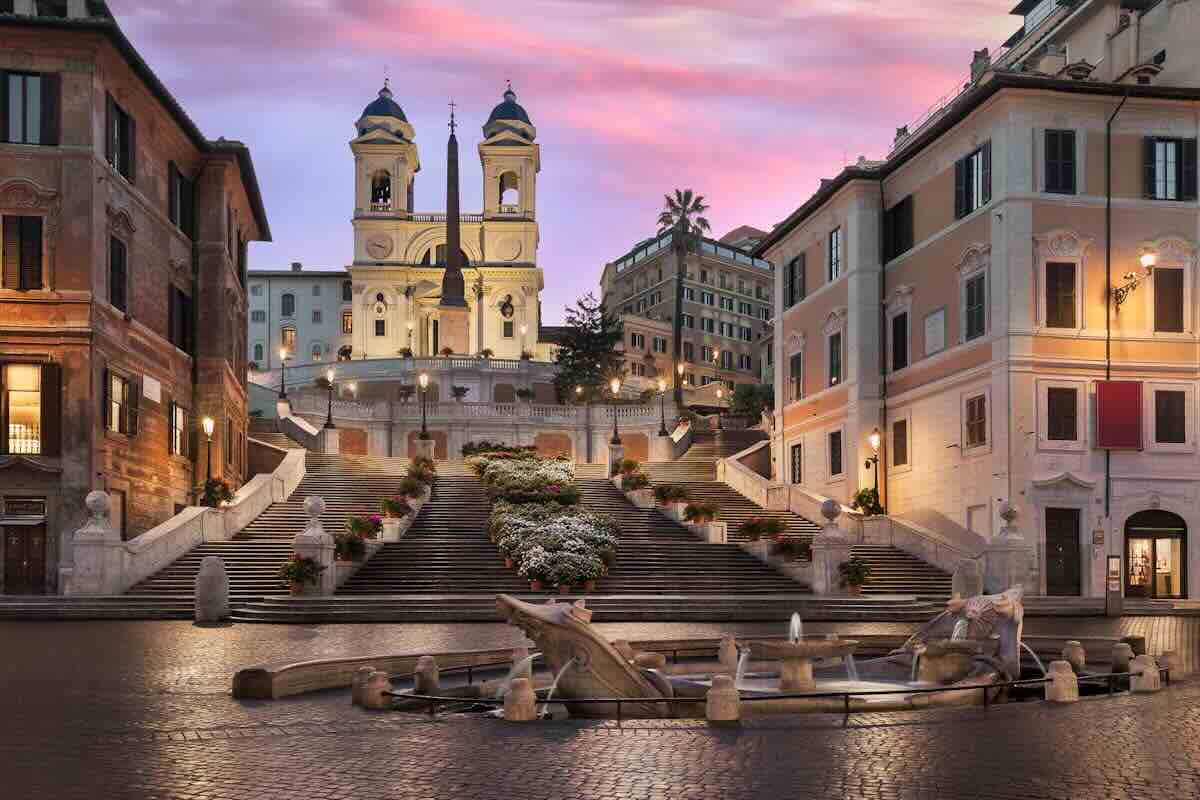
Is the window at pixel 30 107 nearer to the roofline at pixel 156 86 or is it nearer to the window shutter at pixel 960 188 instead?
the roofline at pixel 156 86

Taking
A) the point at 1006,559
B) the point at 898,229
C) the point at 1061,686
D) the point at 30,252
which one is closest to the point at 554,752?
the point at 1061,686

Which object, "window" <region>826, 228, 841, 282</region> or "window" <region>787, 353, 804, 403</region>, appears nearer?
"window" <region>826, 228, 841, 282</region>

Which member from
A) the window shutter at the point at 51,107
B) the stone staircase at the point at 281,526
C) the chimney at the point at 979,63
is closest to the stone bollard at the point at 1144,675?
the stone staircase at the point at 281,526

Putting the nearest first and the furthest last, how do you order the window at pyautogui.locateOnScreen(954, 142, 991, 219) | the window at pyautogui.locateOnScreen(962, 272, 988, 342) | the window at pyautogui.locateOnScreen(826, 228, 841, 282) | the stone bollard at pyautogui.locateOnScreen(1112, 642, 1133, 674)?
the stone bollard at pyautogui.locateOnScreen(1112, 642, 1133, 674) → the window at pyautogui.locateOnScreen(962, 272, 988, 342) → the window at pyautogui.locateOnScreen(954, 142, 991, 219) → the window at pyautogui.locateOnScreen(826, 228, 841, 282)

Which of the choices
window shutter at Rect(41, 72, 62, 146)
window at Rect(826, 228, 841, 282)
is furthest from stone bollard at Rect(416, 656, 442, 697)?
window at Rect(826, 228, 841, 282)

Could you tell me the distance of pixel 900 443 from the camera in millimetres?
43031

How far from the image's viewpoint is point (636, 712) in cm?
1427

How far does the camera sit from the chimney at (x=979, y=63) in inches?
2086

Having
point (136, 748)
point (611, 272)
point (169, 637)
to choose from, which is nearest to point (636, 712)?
point (136, 748)

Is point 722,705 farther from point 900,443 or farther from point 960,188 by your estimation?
point 900,443

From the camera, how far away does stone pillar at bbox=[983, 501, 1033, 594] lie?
105 ft

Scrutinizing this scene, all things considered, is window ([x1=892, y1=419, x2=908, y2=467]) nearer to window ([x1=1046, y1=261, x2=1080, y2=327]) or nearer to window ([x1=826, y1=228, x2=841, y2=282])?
window ([x1=826, y1=228, x2=841, y2=282])

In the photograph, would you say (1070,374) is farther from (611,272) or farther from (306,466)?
(611,272)

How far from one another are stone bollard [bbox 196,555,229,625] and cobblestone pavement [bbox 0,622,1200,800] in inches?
398
